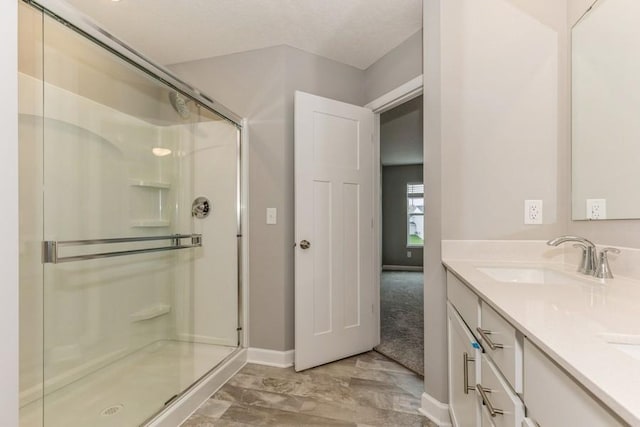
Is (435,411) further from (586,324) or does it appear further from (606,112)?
(606,112)

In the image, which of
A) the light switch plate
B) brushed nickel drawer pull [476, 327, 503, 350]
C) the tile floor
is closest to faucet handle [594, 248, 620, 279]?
brushed nickel drawer pull [476, 327, 503, 350]

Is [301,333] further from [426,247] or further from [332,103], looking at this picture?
[332,103]

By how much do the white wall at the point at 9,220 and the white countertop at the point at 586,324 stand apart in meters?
1.28

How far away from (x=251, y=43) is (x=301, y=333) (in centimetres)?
215

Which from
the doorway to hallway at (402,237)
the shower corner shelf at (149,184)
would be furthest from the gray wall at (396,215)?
the shower corner shelf at (149,184)

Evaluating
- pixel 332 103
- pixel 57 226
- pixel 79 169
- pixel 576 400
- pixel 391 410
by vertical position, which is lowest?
pixel 391 410

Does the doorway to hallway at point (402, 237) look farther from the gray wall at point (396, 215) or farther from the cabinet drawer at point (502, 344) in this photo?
the cabinet drawer at point (502, 344)

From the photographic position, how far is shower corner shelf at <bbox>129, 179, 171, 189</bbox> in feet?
6.94

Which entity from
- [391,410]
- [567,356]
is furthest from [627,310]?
[391,410]

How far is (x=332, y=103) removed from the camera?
7.44ft

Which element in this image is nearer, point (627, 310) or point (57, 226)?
point (627, 310)

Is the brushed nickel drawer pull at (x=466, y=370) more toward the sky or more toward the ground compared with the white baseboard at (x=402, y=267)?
more toward the sky

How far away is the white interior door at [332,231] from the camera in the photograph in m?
2.14

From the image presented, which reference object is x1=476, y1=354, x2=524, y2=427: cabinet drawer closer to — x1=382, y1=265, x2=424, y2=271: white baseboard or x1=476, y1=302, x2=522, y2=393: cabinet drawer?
x1=476, y1=302, x2=522, y2=393: cabinet drawer
